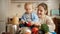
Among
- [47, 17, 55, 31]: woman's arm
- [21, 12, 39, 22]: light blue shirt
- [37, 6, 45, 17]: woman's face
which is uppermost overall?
[37, 6, 45, 17]: woman's face

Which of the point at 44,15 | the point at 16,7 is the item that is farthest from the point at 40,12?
the point at 16,7

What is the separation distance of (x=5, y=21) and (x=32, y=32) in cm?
24

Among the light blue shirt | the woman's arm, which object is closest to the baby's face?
the light blue shirt

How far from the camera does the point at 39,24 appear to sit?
0.96m

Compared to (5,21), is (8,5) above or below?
above

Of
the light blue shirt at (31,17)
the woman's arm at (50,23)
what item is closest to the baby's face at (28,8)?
the light blue shirt at (31,17)

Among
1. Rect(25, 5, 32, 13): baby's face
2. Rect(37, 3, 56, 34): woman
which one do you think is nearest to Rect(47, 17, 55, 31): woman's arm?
Rect(37, 3, 56, 34): woman

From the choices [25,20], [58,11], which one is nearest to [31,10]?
[25,20]

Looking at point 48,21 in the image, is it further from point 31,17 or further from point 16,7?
point 16,7

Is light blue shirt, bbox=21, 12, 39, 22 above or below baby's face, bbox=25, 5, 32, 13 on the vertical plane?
below

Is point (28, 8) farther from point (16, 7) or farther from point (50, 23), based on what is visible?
point (50, 23)

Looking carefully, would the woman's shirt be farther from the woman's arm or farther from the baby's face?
the baby's face

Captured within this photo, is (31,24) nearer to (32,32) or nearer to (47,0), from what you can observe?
(32,32)

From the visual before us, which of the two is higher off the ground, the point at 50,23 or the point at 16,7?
the point at 16,7
